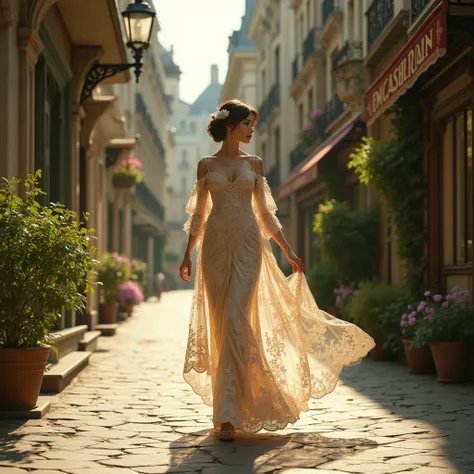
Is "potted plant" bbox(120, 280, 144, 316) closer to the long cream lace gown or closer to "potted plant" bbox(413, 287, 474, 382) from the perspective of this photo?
"potted plant" bbox(413, 287, 474, 382)

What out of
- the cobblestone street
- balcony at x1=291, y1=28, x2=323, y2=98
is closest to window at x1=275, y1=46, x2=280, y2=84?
balcony at x1=291, y1=28, x2=323, y2=98

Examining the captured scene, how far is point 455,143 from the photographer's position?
43.7 feet

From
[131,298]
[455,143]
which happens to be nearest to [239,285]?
[455,143]

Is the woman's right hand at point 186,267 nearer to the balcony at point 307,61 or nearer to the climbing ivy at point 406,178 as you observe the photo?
the climbing ivy at point 406,178

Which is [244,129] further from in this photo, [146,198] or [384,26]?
[146,198]

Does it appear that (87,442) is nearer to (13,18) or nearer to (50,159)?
(13,18)

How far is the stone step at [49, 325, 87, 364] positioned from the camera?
37.0 ft

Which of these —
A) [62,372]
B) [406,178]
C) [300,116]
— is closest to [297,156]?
[300,116]

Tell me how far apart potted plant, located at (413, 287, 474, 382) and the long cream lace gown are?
3.51 m

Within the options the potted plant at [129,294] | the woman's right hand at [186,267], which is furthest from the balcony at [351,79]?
the woman's right hand at [186,267]

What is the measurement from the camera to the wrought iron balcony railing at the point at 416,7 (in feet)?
47.5

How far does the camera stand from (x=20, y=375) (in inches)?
305

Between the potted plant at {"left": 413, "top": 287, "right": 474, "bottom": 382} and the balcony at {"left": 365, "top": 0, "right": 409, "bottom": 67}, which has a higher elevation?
the balcony at {"left": 365, "top": 0, "right": 409, "bottom": 67}

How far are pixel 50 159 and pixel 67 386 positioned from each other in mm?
4529
